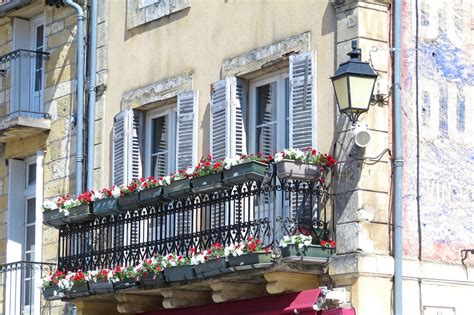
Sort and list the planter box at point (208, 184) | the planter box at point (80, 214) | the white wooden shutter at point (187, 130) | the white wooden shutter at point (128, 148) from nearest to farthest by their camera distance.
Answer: the planter box at point (208, 184)
the white wooden shutter at point (187, 130)
the planter box at point (80, 214)
the white wooden shutter at point (128, 148)

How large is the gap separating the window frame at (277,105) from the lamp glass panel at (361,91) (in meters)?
1.56

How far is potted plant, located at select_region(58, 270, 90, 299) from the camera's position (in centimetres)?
1606

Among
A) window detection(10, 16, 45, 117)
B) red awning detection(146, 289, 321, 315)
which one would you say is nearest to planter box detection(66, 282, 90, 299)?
red awning detection(146, 289, 321, 315)

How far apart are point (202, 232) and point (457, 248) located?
8.61 ft

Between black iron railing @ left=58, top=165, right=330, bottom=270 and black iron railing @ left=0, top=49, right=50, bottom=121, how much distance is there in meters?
2.50

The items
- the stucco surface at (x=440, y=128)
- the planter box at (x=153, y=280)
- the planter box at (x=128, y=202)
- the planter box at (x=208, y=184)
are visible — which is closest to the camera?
the stucco surface at (x=440, y=128)

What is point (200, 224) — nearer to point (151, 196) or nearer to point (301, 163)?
point (151, 196)

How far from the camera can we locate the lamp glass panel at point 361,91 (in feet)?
43.4

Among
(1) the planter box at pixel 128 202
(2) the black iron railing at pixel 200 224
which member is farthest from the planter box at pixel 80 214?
(1) the planter box at pixel 128 202

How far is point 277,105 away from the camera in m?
14.9

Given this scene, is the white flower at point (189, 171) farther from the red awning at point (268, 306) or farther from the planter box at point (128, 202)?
the red awning at point (268, 306)

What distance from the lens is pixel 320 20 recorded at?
14.3m

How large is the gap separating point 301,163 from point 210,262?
4.70ft

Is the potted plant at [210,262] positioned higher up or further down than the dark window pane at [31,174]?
further down
